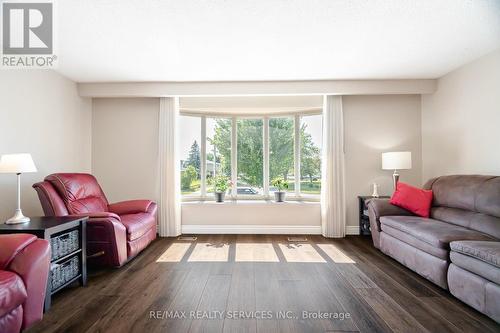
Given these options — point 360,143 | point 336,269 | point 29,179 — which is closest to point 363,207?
point 360,143

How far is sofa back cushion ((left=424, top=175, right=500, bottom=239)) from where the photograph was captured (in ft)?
7.98

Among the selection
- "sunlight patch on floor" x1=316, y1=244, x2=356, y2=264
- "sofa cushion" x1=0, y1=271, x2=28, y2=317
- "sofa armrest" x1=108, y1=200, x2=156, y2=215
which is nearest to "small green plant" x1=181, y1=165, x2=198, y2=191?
"sofa armrest" x1=108, y1=200, x2=156, y2=215

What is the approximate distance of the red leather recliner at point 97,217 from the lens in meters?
2.60

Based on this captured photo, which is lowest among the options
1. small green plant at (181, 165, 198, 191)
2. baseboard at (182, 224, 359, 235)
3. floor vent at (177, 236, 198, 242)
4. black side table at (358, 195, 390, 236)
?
floor vent at (177, 236, 198, 242)

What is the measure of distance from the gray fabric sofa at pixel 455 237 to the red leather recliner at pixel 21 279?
3224mm

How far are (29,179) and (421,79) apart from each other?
5772 mm

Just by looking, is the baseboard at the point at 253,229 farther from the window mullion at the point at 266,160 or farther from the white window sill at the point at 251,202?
the window mullion at the point at 266,160

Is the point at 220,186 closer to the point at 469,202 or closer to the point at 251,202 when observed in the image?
the point at 251,202

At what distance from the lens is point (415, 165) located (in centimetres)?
412

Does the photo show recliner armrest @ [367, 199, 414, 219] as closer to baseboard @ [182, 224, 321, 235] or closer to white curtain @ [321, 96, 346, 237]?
white curtain @ [321, 96, 346, 237]

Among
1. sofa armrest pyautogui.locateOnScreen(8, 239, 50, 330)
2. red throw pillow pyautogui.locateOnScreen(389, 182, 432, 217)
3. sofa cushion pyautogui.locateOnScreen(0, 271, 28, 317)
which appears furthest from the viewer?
red throw pillow pyautogui.locateOnScreen(389, 182, 432, 217)

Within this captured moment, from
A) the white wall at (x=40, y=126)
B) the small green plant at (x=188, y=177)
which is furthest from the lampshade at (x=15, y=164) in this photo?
the small green plant at (x=188, y=177)

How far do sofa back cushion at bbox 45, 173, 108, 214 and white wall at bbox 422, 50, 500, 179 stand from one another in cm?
503

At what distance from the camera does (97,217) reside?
103 inches
